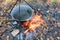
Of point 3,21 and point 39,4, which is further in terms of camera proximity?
point 39,4

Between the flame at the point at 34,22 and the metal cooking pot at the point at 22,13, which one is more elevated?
the metal cooking pot at the point at 22,13

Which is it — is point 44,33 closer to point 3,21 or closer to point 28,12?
point 28,12

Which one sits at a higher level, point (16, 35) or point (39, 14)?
point (39, 14)

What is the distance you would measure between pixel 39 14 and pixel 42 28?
12.1 inches

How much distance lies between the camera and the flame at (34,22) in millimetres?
2641

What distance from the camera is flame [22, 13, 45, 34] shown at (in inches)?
104

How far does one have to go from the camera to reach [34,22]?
2715 millimetres

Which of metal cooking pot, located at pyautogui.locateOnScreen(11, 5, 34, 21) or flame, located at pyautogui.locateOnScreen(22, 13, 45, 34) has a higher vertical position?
metal cooking pot, located at pyautogui.locateOnScreen(11, 5, 34, 21)

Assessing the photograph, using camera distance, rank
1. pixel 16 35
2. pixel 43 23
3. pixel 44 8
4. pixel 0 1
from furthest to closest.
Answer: pixel 0 1 → pixel 44 8 → pixel 43 23 → pixel 16 35

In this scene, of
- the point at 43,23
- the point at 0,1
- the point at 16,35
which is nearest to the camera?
the point at 16,35

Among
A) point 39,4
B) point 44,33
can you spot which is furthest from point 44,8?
point 44,33

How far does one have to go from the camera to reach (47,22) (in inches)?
108

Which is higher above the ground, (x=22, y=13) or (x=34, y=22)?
(x=22, y=13)

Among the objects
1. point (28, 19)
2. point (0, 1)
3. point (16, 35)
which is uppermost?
point (0, 1)
